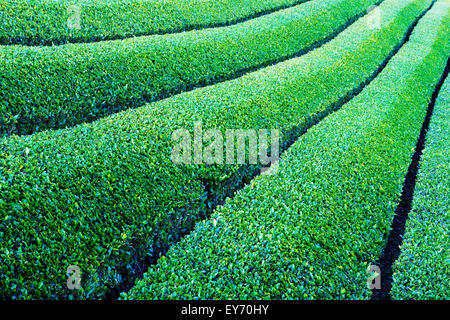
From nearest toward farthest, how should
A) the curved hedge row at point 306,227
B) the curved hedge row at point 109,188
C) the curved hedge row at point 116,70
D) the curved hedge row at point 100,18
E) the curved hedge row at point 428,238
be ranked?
the curved hedge row at point 109,188 → the curved hedge row at point 306,227 → the curved hedge row at point 428,238 → the curved hedge row at point 116,70 → the curved hedge row at point 100,18

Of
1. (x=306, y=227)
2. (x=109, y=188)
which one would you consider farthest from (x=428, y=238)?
(x=109, y=188)

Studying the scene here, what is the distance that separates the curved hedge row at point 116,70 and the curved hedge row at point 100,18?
1.09 meters

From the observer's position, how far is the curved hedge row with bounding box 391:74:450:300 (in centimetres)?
493

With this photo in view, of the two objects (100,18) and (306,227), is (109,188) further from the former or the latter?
(100,18)

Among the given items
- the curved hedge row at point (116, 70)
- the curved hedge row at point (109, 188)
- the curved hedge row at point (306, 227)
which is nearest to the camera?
the curved hedge row at point (109, 188)

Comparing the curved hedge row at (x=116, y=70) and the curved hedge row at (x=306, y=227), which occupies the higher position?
the curved hedge row at (x=116, y=70)

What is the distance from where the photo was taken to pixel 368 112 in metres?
8.83

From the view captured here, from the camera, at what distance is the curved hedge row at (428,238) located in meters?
4.93

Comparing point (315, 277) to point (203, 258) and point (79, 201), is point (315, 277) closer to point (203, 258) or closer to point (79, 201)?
point (203, 258)

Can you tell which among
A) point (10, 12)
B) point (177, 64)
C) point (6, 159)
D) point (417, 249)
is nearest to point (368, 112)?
point (417, 249)

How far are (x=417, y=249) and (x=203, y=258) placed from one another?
128 inches

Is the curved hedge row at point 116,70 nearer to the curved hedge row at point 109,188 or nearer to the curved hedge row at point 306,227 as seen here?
the curved hedge row at point 109,188

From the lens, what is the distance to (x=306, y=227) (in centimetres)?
516

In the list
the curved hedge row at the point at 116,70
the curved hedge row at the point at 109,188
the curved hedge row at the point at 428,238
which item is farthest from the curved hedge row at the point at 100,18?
the curved hedge row at the point at 428,238
